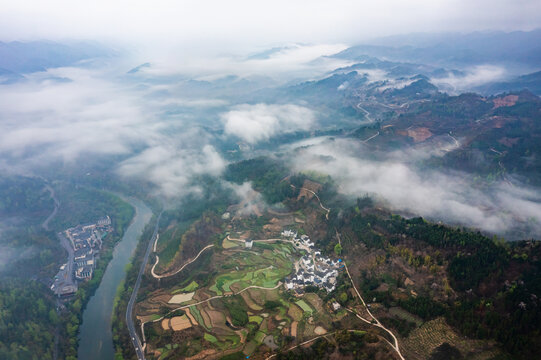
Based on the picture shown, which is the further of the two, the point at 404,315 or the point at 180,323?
the point at 180,323

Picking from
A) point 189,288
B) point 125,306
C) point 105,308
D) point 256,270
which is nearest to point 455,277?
point 256,270

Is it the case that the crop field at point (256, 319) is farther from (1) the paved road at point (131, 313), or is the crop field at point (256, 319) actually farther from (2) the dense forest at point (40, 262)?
(2) the dense forest at point (40, 262)

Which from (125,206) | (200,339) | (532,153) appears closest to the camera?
(200,339)

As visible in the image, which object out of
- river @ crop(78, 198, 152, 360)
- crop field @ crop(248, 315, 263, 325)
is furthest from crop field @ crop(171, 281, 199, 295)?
crop field @ crop(248, 315, 263, 325)

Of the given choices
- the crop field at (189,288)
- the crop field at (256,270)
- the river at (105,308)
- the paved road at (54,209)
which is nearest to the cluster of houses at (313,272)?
the crop field at (256,270)

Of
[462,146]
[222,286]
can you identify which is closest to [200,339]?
[222,286]

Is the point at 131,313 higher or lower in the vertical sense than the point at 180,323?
lower

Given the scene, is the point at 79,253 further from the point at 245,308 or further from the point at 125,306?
the point at 245,308

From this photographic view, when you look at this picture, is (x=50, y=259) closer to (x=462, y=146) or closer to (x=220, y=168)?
(x=220, y=168)
